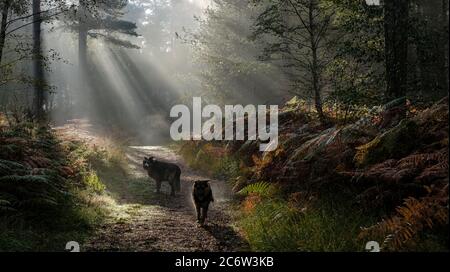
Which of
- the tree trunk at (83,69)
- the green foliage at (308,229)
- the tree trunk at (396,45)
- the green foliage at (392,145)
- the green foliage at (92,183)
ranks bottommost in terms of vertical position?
the green foliage at (308,229)

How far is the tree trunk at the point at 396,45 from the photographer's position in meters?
9.27

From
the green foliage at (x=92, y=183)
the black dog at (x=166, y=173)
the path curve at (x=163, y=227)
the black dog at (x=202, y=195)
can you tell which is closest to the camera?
the path curve at (x=163, y=227)

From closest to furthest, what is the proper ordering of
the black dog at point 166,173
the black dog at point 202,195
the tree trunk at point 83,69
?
the black dog at point 202,195, the black dog at point 166,173, the tree trunk at point 83,69

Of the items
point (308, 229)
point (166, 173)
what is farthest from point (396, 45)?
point (166, 173)

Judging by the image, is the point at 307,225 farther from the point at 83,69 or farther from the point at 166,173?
the point at 83,69

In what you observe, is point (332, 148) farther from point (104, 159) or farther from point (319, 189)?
point (104, 159)

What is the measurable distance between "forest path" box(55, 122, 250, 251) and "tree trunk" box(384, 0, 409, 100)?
4.54 meters

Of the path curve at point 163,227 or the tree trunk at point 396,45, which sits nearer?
the path curve at point 163,227

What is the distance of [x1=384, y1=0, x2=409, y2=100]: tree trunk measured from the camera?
9.27 metres

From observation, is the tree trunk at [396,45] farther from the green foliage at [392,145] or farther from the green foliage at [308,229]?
the green foliage at [308,229]

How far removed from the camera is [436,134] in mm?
6344

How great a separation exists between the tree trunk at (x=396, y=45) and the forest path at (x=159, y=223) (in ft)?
14.9

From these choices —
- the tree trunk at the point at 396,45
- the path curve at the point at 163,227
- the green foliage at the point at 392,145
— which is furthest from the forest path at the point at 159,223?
the tree trunk at the point at 396,45

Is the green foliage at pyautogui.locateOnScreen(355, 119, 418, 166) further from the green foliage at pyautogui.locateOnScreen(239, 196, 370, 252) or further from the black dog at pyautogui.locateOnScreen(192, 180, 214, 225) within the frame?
the black dog at pyautogui.locateOnScreen(192, 180, 214, 225)
